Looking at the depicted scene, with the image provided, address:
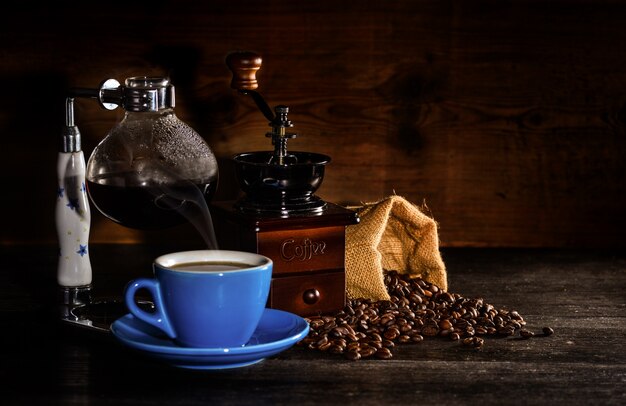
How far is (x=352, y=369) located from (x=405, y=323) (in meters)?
0.21

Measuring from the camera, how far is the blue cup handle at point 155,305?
1.19 m

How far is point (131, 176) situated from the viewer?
139 cm

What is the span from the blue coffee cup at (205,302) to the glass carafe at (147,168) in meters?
0.19

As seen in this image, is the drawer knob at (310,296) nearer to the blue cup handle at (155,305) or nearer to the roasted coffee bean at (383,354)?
the roasted coffee bean at (383,354)

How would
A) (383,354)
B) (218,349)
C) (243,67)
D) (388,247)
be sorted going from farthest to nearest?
(388,247) → (243,67) → (383,354) → (218,349)

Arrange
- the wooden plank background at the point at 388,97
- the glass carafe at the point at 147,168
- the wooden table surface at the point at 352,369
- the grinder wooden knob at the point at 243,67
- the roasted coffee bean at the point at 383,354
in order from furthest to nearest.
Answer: the wooden plank background at the point at 388,97, the grinder wooden knob at the point at 243,67, the glass carafe at the point at 147,168, the roasted coffee bean at the point at 383,354, the wooden table surface at the point at 352,369

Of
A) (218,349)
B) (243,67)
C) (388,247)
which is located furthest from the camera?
(388,247)

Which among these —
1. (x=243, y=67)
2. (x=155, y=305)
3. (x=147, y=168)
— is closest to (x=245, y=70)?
(x=243, y=67)

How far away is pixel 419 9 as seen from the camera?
1.99m

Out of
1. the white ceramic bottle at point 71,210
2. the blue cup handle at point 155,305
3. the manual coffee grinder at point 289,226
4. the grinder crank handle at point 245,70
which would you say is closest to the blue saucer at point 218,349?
the blue cup handle at point 155,305

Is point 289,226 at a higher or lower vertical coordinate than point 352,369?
higher

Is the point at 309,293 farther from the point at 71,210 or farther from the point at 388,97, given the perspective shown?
the point at 388,97

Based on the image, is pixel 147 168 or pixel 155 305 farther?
pixel 147 168

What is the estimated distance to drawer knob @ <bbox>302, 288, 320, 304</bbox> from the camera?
1.46 metres
